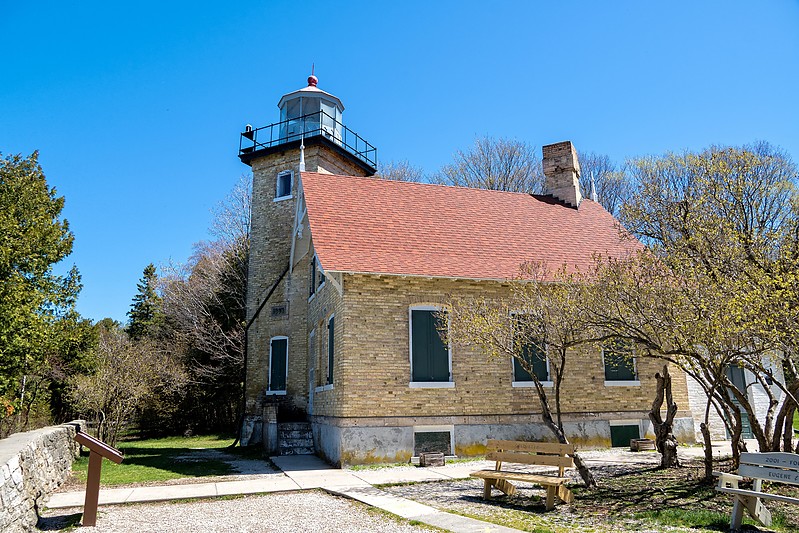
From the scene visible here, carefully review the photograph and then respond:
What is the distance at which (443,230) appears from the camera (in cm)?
1570

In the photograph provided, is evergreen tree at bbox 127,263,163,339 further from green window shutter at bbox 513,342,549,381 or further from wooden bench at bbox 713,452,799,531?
wooden bench at bbox 713,452,799,531

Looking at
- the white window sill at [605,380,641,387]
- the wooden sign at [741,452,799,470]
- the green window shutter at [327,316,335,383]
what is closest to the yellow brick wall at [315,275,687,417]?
the white window sill at [605,380,641,387]

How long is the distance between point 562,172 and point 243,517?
1602 cm

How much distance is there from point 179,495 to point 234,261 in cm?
2061

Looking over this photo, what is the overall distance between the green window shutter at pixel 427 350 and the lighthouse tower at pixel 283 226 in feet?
20.8

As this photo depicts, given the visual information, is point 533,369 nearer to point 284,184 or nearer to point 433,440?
point 433,440

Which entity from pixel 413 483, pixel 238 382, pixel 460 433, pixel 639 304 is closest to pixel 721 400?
pixel 639 304

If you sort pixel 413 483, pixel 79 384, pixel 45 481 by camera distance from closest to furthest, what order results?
1. pixel 45 481
2. pixel 413 483
3. pixel 79 384

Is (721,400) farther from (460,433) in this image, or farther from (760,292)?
(460,433)

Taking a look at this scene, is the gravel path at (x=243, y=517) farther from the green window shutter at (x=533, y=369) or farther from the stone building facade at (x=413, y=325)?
the green window shutter at (x=533, y=369)

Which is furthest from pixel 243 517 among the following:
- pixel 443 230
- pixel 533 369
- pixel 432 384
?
pixel 443 230

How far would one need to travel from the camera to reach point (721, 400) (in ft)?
28.1

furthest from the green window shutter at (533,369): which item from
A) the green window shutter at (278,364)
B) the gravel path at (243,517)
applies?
the green window shutter at (278,364)

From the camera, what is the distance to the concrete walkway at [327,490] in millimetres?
7039
